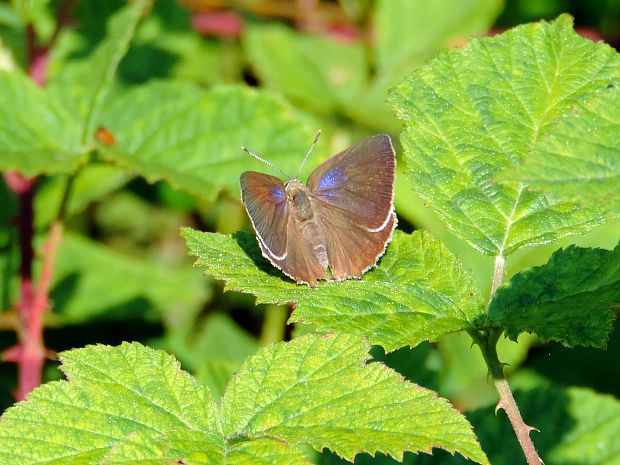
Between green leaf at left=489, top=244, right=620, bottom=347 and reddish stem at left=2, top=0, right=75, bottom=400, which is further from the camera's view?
reddish stem at left=2, top=0, right=75, bottom=400

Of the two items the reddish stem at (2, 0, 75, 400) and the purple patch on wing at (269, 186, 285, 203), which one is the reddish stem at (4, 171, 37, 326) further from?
the purple patch on wing at (269, 186, 285, 203)

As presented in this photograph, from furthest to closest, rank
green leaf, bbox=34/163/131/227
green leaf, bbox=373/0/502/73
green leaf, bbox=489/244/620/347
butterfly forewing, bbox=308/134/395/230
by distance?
green leaf, bbox=373/0/502/73, green leaf, bbox=34/163/131/227, butterfly forewing, bbox=308/134/395/230, green leaf, bbox=489/244/620/347

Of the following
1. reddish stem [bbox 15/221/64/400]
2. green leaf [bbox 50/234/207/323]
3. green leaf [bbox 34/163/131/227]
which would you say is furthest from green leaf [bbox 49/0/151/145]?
green leaf [bbox 50/234/207/323]

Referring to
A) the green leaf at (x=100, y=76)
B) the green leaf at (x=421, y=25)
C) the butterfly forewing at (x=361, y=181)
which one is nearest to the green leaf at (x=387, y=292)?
the butterfly forewing at (x=361, y=181)

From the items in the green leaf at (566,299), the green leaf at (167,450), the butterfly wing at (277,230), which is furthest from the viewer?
the butterfly wing at (277,230)

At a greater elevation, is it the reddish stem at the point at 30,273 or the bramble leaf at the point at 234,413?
the reddish stem at the point at 30,273

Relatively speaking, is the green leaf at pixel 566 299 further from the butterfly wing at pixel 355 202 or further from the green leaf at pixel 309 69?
the green leaf at pixel 309 69

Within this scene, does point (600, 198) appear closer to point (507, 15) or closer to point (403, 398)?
point (403, 398)
